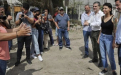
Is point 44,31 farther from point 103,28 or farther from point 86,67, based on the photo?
point 103,28

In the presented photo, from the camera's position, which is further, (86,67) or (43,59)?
(43,59)

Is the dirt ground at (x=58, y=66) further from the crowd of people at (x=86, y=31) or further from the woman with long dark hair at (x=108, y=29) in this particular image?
the woman with long dark hair at (x=108, y=29)

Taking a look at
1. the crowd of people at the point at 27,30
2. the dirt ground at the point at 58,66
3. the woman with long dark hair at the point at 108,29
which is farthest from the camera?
the dirt ground at the point at 58,66

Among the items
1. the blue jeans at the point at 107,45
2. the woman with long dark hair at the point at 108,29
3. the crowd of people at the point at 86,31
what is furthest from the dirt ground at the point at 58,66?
the woman with long dark hair at the point at 108,29

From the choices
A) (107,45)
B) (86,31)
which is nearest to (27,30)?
(107,45)

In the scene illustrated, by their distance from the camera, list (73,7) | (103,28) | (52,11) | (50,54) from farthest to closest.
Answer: (73,7)
(52,11)
(50,54)
(103,28)

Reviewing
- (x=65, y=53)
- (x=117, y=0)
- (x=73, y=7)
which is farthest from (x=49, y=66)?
(x=73, y=7)

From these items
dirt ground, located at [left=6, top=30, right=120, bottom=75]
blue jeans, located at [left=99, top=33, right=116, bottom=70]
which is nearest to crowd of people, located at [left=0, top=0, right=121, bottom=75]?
blue jeans, located at [left=99, top=33, right=116, bottom=70]

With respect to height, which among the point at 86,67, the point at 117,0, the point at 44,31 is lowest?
the point at 86,67

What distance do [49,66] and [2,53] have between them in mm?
2466

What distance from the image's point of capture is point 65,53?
6547mm

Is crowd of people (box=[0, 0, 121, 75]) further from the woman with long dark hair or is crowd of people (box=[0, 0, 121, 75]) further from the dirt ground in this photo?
the dirt ground

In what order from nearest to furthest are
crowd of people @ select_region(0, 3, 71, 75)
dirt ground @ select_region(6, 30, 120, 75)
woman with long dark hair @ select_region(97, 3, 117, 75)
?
1. crowd of people @ select_region(0, 3, 71, 75)
2. woman with long dark hair @ select_region(97, 3, 117, 75)
3. dirt ground @ select_region(6, 30, 120, 75)

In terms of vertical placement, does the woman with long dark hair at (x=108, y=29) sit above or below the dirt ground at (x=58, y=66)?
above
